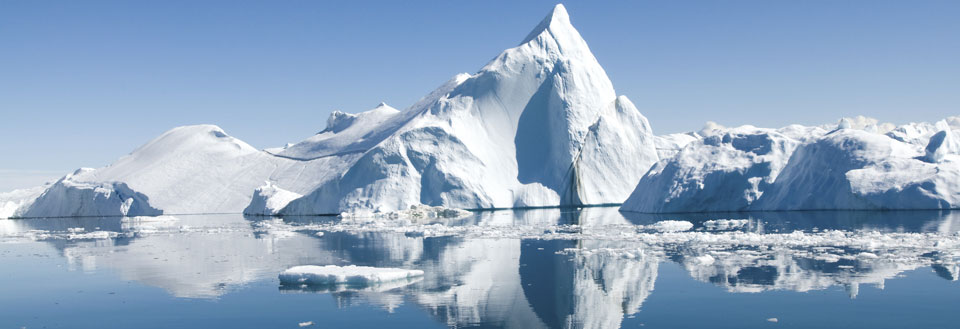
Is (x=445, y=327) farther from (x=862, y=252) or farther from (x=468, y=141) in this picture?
(x=468, y=141)

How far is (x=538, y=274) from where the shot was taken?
11508 mm

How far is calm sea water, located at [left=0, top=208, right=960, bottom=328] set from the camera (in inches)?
324

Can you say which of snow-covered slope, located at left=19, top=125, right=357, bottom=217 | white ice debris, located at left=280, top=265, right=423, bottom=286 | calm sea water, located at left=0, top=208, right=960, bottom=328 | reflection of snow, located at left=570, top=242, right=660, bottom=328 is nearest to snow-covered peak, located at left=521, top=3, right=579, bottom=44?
snow-covered slope, located at left=19, top=125, right=357, bottom=217

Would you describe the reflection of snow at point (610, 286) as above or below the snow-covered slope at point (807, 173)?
below

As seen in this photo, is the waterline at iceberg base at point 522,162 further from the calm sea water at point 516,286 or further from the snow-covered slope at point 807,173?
the calm sea water at point 516,286

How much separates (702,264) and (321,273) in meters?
5.94

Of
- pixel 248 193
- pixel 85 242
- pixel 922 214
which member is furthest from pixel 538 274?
pixel 248 193

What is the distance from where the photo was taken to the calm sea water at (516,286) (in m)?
8.23

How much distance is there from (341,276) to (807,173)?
2304 centimetres

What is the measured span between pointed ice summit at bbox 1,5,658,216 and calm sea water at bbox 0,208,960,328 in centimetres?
2081

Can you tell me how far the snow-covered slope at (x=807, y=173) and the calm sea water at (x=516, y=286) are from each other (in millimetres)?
9376

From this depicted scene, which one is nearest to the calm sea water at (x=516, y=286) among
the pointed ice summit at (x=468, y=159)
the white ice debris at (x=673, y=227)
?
the white ice debris at (x=673, y=227)

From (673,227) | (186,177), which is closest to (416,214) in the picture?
(673,227)

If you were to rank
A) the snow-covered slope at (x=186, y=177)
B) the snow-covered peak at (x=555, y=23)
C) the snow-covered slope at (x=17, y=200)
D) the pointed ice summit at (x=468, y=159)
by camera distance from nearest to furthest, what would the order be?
the pointed ice summit at (x=468, y=159) < the snow-covered slope at (x=186, y=177) < the snow-covered slope at (x=17, y=200) < the snow-covered peak at (x=555, y=23)
